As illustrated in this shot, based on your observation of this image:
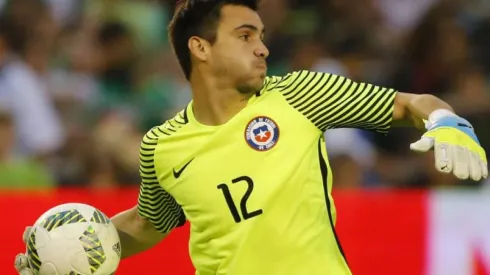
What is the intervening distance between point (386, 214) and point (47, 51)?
3719 millimetres

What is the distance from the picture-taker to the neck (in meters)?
4.45

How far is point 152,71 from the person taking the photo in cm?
881

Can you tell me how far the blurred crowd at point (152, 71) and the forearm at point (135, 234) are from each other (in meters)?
2.48

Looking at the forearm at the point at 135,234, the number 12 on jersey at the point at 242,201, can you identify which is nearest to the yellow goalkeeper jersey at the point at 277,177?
the number 12 on jersey at the point at 242,201

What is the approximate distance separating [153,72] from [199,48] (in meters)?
4.28

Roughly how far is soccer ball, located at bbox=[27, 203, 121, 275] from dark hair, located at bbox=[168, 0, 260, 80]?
728 millimetres

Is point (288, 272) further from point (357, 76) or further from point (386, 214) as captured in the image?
point (357, 76)

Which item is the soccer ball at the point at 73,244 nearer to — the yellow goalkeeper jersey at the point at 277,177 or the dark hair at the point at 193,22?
the yellow goalkeeper jersey at the point at 277,177

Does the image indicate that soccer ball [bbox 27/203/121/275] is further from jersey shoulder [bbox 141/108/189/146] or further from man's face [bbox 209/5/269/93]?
man's face [bbox 209/5/269/93]

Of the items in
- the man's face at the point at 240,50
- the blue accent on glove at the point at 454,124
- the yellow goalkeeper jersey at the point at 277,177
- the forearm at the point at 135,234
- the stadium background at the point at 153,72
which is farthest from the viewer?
the stadium background at the point at 153,72

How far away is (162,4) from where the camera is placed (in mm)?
9281

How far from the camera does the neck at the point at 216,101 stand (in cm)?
445

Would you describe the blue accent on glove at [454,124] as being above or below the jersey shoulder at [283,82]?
below

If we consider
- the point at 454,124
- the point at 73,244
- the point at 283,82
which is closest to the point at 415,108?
the point at 454,124
